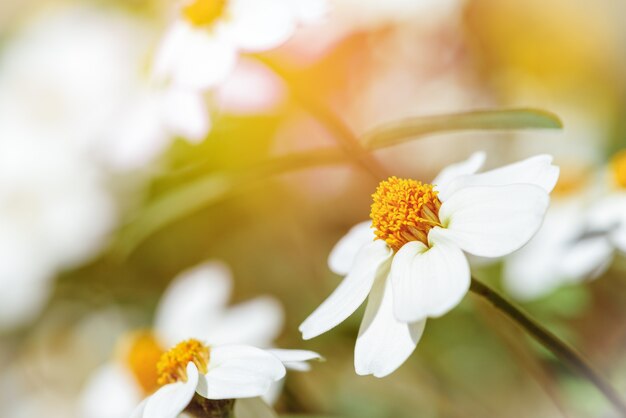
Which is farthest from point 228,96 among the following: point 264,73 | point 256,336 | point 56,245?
point 56,245

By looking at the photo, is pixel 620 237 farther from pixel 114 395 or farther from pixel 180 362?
pixel 114 395

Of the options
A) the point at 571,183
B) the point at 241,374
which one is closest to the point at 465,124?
the point at 241,374

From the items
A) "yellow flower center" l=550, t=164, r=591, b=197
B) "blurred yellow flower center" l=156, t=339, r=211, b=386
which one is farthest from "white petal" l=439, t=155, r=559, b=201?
"yellow flower center" l=550, t=164, r=591, b=197

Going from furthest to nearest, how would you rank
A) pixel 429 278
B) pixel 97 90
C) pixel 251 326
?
pixel 97 90 → pixel 251 326 → pixel 429 278

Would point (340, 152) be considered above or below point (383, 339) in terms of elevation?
above

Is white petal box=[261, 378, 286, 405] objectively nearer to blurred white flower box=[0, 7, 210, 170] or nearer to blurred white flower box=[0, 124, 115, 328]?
blurred white flower box=[0, 7, 210, 170]

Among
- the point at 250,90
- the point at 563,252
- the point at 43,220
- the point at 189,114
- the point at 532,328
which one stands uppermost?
the point at 43,220
